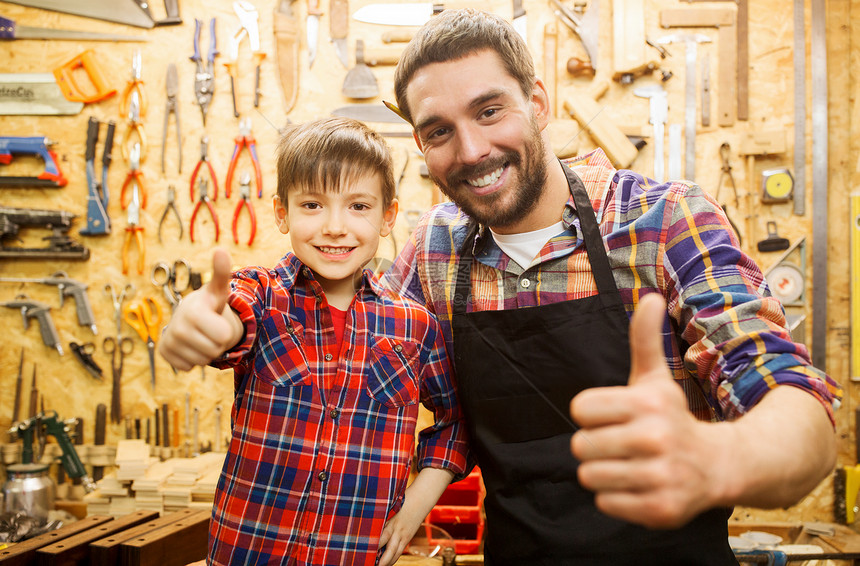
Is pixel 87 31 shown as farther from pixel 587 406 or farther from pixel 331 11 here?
pixel 587 406

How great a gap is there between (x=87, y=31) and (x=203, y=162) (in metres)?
0.95

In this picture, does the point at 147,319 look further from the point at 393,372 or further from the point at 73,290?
the point at 393,372

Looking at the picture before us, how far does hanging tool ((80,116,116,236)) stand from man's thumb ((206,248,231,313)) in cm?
252

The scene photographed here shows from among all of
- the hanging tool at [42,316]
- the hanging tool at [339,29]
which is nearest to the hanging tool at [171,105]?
the hanging tool at [339,29]

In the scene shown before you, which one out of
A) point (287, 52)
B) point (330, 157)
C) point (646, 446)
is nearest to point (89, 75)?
point (287, 52)

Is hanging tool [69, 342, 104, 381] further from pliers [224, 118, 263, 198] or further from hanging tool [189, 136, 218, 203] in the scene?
pliers [224, 118, 263, 198]

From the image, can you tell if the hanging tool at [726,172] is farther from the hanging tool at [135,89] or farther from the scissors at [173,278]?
the hanging tool at [135,89]

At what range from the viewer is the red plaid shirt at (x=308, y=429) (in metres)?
1.09

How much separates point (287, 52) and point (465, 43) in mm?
2033

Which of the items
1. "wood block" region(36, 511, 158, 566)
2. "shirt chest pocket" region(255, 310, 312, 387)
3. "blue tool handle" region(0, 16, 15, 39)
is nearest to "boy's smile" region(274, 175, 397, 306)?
"shirt chest pocket" region(255, 310, 312, 387)

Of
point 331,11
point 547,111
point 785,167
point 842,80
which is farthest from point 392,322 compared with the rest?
point 842,80

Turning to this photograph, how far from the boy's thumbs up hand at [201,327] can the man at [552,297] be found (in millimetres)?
552

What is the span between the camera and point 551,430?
43.9 inches

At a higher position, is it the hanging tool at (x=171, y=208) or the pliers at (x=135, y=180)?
the pliers at (x=135, y=180)
